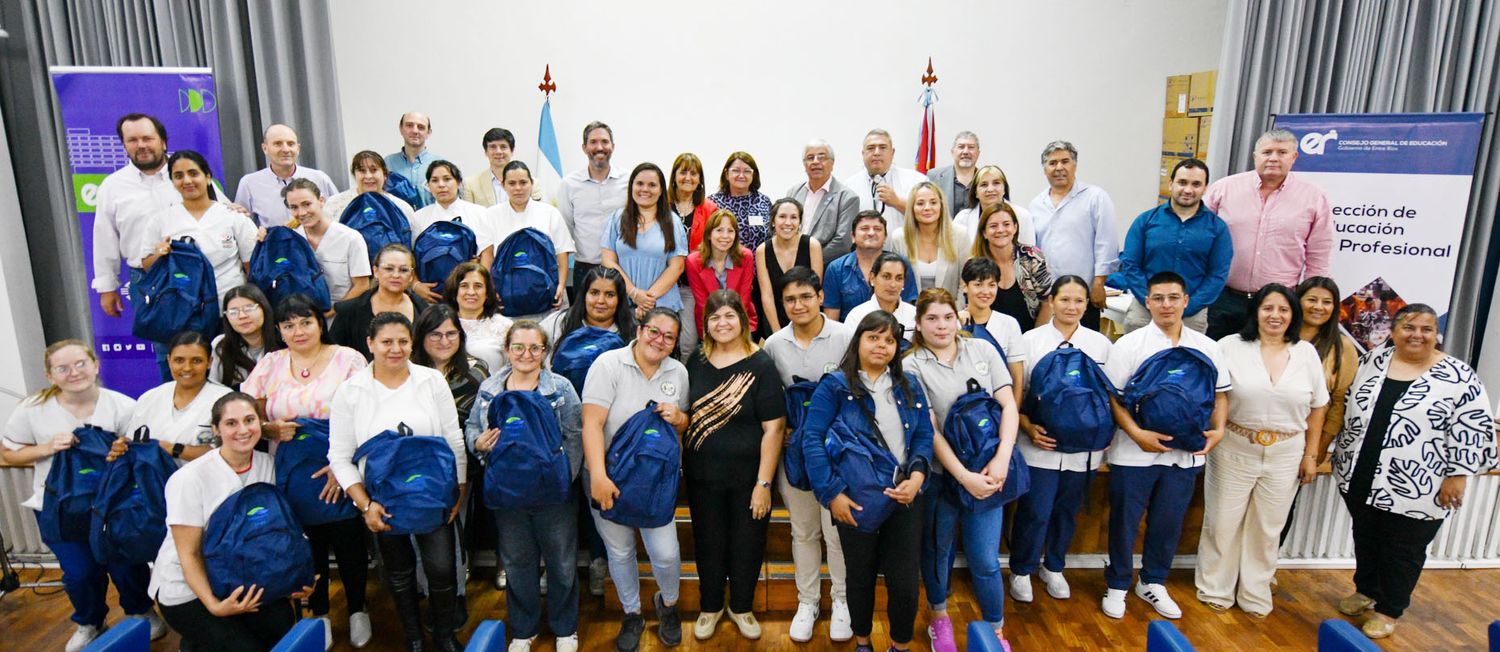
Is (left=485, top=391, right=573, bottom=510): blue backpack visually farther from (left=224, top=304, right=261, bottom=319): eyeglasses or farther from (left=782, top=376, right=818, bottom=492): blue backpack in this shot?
(left=224, top=304, right=261, bottom=319): eyeglasses

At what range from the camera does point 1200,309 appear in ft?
12.9

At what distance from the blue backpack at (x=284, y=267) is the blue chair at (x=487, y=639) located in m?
2.14

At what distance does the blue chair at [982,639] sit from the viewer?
5.59 ft

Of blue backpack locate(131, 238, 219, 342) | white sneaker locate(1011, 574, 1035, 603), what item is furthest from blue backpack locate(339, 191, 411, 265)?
white sneaker locate(1011, 574, 1035, 603)

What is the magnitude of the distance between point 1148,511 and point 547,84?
485 cm

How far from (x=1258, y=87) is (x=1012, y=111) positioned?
5.60 feet

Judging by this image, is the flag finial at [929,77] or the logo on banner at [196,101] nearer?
the logo on banner at [196,101]

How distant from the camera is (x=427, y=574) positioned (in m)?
2.91

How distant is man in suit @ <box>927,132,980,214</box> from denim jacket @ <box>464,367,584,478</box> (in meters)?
2.78

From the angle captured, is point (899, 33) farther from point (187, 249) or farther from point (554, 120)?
point (187, 249)

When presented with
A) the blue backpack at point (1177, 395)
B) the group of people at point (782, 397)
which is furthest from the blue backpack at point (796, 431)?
the blue backpack at point (1177, 395)

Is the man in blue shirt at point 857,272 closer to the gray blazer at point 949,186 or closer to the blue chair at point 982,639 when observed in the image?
the gray blazer at point 949,186

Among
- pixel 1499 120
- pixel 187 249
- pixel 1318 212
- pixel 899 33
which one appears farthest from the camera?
pixel 899 33

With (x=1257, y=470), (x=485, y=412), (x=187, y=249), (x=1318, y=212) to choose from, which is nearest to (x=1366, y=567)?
(x=1257, y=470)
